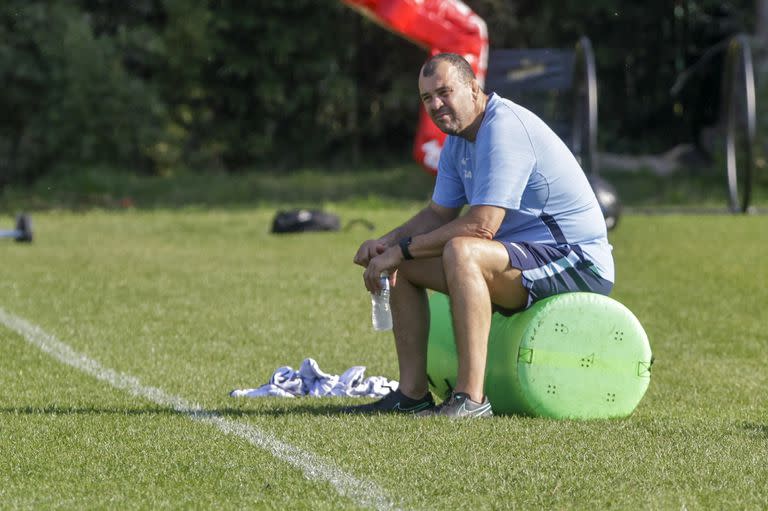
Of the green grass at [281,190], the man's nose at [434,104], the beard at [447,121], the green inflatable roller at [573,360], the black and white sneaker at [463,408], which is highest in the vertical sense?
the man's nose at [434,104]

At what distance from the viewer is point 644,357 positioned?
6.12m

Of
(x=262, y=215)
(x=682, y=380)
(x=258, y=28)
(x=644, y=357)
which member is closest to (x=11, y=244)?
(x=262, y=215)

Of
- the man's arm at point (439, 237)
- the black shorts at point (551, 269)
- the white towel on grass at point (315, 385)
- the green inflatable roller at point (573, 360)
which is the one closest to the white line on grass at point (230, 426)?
the white towel on grass at point (315, 385)

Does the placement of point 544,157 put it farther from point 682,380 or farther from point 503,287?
point 682,380

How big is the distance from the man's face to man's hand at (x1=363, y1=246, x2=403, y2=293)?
0.62 metres

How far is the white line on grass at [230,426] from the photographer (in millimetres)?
4754

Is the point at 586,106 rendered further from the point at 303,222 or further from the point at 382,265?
the point at 382,265

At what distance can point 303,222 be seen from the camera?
17625 mm

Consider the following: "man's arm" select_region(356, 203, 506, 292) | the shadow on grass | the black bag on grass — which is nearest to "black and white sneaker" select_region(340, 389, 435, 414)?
"man's arm" select_region(356, 203, 506, 292)

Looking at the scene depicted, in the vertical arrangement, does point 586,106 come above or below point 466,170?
below

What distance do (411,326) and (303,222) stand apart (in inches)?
451

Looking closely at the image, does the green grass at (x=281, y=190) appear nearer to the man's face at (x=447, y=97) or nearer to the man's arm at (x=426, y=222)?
the man's arm at (x=426, y=222)

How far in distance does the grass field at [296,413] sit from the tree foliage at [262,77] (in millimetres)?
14780

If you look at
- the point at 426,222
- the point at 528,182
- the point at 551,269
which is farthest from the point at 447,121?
the point at 551,269
